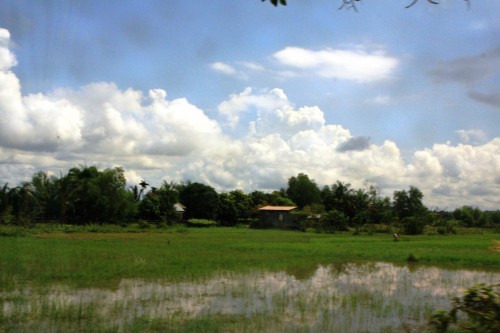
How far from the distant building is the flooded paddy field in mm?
37605

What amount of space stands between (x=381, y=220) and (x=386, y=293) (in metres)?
37.1

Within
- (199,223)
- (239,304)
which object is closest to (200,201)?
(199,223)

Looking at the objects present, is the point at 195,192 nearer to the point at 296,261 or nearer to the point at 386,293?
the point at 296,261

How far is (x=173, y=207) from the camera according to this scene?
4953 cm

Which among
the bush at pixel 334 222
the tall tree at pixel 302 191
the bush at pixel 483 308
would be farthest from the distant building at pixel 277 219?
the bush at pixel 483 308

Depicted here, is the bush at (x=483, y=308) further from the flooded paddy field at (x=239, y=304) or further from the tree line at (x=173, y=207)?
the tree line at (x=173, y=207)

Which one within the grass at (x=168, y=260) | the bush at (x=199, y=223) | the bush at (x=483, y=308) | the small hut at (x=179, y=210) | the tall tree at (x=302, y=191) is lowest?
the grass at (x=168, y=260)

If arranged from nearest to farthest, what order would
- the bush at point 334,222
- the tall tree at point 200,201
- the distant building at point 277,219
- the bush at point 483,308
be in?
the bush at point 483,308 → the bush at point 334,222 → the distant building at point 277,219 → the tall tree at point 200,201

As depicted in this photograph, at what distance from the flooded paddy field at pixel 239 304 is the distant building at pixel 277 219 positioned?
3761cm

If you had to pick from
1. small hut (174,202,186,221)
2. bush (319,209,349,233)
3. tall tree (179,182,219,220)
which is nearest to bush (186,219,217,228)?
small hut (174,202,186,221)

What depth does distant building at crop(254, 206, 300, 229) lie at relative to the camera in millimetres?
52219

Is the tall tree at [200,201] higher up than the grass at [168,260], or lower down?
higher up

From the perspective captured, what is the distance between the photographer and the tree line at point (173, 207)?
4059 cm

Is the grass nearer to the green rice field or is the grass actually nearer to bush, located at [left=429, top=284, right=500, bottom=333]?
the green rice field
